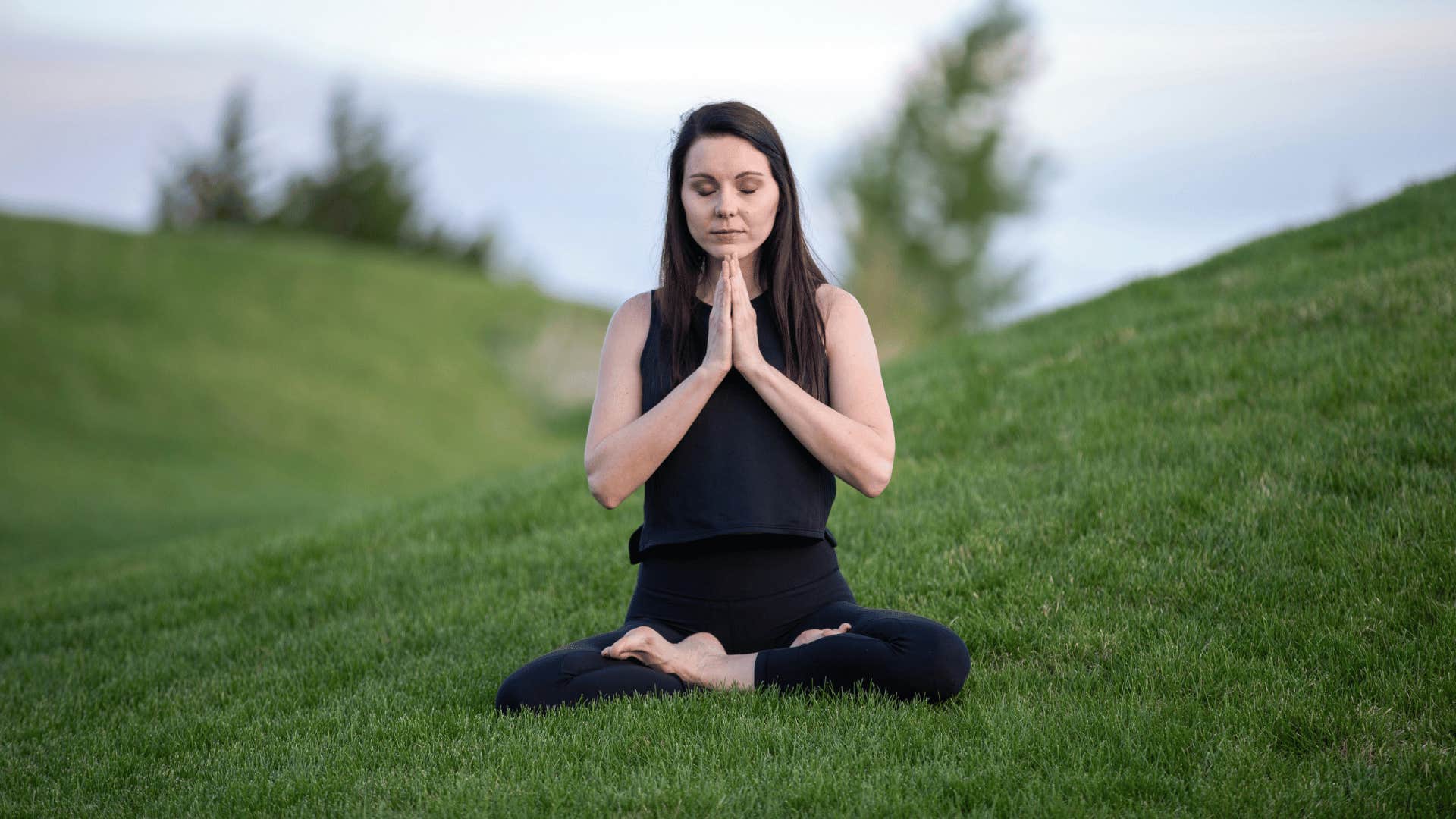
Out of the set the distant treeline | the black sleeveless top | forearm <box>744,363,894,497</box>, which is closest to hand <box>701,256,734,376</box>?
forearm <box>744,363,894,497</box>

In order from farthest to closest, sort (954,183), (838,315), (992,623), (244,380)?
(954,183) < (244,380) < (992,623) < (838,315)

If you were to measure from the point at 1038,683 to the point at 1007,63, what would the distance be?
130 feet

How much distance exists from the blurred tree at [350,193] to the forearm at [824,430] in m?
53.8

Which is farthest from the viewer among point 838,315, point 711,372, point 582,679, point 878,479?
point 838,315

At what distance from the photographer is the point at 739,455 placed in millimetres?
4164

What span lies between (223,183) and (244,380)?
27538mm

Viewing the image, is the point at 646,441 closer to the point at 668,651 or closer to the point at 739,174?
the point at 668,651

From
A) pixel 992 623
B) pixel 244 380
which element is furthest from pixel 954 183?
pixel 992 623

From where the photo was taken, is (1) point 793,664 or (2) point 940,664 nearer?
(2) point 940,664

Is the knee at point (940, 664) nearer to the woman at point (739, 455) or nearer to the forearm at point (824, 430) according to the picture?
the woman at point (739, 455)

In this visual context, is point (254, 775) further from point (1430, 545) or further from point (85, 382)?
point (85, 382)

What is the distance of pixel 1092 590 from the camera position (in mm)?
5141

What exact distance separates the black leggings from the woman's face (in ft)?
3.77

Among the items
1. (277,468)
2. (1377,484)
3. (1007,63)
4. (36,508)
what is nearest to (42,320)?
(277,468)
